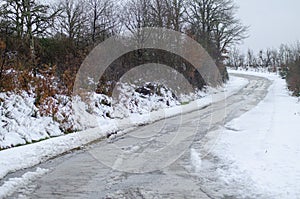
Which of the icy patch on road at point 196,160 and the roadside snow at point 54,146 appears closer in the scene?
the icy patch on road at point 196,160

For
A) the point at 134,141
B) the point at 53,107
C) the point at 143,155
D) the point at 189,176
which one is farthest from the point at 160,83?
the point at 189,176

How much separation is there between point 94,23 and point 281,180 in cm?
2245

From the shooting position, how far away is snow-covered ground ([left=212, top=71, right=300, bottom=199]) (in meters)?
6.81

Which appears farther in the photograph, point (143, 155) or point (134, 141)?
point (134, 141)

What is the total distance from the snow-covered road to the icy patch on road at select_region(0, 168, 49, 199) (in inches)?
5.3

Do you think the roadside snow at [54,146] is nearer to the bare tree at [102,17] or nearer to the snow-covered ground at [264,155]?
the snow-covered ground at [264,155]

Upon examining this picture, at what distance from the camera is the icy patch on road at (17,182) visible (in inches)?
266

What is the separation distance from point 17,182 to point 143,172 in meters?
2.56

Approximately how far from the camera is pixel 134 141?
12.2m

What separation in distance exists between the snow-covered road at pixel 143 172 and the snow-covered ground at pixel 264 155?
149 mm

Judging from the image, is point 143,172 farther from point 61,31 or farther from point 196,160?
point 61,31

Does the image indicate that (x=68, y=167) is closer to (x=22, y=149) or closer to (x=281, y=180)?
(x=22, y=149)

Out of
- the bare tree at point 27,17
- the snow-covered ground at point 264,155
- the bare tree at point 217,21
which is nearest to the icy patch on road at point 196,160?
the snow-covered ground at point 264,155

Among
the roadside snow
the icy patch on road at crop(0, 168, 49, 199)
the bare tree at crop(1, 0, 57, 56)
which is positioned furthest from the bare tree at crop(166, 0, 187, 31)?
the icy patch on road at crop(0, 168, 49, 199)
